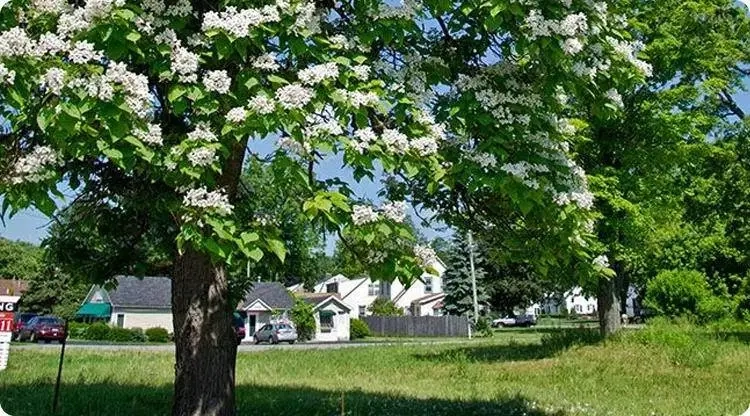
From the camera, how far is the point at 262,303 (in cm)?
5625

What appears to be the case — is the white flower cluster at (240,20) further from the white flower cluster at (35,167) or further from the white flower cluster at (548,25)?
the white flower cluster at (548,25)

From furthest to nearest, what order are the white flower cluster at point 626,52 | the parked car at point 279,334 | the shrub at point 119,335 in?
1. the parked car at point 279,334
2. the shrub at point 119,335
3. the white flower cluster at point 626,52

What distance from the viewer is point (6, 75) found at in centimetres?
489

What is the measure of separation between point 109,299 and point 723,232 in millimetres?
42616

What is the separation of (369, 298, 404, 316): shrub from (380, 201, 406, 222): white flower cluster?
196 feet

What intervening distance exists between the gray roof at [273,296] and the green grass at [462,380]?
96.5 feet

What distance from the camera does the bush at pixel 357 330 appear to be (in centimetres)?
5688

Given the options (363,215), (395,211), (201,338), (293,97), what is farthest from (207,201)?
(201,338)

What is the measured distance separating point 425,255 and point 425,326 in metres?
52.4

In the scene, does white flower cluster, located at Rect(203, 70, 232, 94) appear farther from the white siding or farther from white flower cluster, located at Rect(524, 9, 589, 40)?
the white siding

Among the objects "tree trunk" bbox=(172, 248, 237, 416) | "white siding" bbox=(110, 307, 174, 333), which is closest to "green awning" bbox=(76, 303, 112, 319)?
"white siding" bbox=(110, 307, 174, 333)

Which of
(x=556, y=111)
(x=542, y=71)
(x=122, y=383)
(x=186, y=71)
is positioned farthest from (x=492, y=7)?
(x=122, y=383)

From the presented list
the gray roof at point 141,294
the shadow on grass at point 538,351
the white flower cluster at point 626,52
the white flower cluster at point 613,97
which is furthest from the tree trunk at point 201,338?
the gray roof at point 141,294

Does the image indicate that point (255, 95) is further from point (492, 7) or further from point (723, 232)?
point (723, 232)
